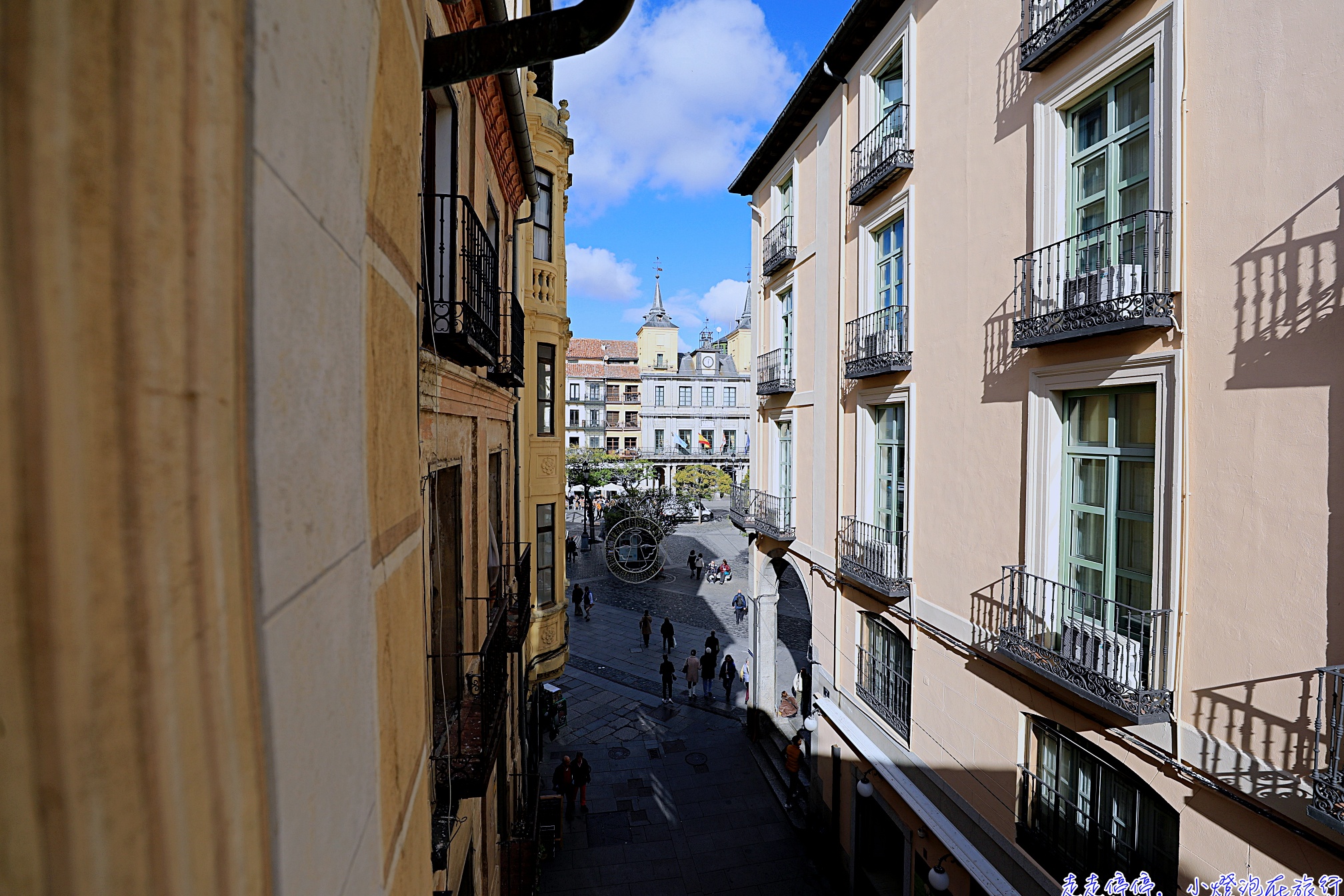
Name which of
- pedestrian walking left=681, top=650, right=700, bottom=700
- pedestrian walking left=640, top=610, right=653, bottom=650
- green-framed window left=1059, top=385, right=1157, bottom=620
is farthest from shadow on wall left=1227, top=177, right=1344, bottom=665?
pedestrian walking left=640, top=610, right=653, bottom=650

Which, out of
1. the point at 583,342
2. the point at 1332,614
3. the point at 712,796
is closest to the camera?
the point at 1332,614

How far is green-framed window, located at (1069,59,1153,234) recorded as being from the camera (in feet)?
22.1

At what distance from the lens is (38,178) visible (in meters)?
0.59

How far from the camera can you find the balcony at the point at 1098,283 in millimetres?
6188

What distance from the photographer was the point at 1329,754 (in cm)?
475

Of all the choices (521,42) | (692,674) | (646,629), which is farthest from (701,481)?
(521,42)

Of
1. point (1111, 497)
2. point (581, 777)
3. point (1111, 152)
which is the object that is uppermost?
point (1111, 152)

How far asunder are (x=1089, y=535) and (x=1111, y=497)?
1.84ft

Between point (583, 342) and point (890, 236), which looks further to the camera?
point (583, 342)

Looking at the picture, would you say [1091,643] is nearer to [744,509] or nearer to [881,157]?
[881,157]

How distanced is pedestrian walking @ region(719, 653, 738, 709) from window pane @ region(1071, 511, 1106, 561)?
14.2m

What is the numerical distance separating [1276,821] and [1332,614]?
69.9 inches

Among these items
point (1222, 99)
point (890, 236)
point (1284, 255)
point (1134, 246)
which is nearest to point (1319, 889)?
point (1284, 255)

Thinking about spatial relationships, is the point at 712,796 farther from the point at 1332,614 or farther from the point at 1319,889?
→ the point at 1332,614
